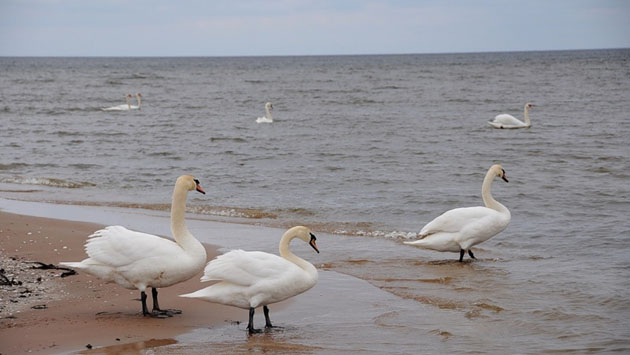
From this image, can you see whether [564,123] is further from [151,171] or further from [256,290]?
[256,290]

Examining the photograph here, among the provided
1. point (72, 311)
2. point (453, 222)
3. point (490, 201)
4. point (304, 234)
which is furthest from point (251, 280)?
point (490, 201)

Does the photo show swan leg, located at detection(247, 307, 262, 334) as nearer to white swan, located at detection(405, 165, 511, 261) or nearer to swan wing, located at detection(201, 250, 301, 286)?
swan wing, located at detection(201, 250, 301, 286)

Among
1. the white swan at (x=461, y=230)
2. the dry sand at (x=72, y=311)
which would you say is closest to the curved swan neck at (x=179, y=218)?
the dry sand at (x=72, y=311)

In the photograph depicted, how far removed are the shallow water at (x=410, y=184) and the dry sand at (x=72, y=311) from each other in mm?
1794

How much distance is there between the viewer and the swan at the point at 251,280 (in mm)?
6812

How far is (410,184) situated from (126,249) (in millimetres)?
9880

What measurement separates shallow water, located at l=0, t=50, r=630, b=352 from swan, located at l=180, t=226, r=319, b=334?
3.23 ft

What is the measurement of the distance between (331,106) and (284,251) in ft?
107

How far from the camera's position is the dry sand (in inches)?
250

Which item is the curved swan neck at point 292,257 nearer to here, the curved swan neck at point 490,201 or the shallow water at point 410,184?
the shallow water at point 410,184

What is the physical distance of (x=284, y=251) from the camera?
7.29m

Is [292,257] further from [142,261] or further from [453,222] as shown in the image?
[453,222]

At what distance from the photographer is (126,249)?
7.09 metres

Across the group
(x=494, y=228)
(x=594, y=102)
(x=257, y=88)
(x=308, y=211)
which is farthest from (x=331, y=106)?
(x=494, y=228)
